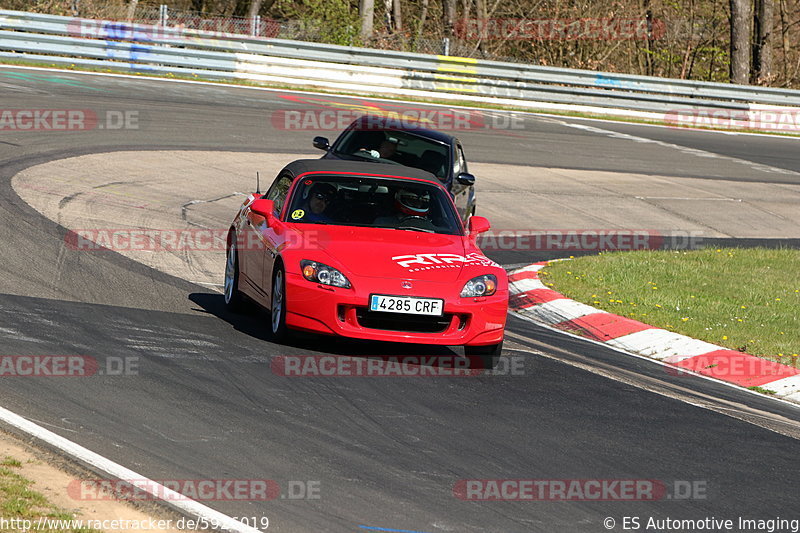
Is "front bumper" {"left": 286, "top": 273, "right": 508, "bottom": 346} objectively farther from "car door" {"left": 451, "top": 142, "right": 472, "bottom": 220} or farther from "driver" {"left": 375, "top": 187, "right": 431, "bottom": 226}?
"car door" {"left": 451, "top": 142, "right": 472, "bottom": 220}

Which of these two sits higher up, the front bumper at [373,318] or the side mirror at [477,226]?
the side mirror at [477,226]

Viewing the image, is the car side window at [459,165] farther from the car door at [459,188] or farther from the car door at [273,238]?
the car door at [273,238]

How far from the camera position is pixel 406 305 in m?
8.28

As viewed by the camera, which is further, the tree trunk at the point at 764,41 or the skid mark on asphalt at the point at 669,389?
the tree trunk at the point at 764,41

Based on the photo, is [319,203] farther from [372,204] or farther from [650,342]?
[650,342]

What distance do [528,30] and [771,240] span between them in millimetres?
22239

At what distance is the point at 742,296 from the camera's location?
1262 cm

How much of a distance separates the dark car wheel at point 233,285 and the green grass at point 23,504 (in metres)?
4.52

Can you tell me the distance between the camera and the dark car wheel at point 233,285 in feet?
32.1

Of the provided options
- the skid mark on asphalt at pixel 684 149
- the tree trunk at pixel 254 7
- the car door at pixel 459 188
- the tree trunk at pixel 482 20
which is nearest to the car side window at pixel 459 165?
the car door at pixel 459 188

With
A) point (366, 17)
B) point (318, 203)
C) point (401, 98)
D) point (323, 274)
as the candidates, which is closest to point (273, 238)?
point (318, 203)

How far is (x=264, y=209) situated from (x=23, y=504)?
188 inches

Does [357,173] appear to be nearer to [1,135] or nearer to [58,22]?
[1,135]

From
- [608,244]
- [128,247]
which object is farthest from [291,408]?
[608,244]
